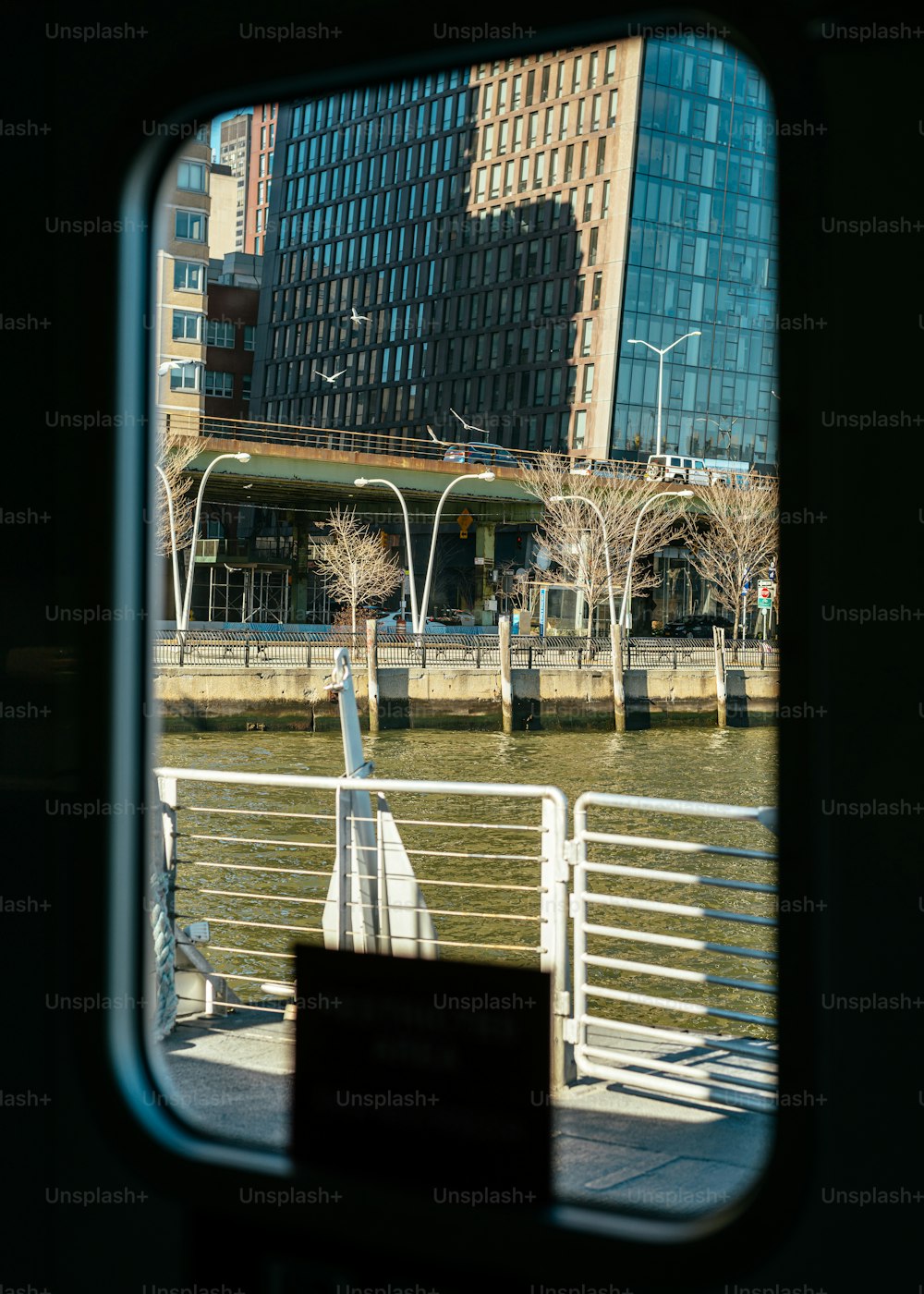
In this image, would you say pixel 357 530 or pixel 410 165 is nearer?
pixel 357 530

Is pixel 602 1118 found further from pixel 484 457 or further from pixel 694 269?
pixel 694 269

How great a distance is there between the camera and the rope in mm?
4297

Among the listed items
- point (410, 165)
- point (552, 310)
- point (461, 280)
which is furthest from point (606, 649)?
point (410, 165)

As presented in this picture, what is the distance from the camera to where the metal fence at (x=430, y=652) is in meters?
28.4

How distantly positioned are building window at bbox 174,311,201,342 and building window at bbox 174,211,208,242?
7.80 ft

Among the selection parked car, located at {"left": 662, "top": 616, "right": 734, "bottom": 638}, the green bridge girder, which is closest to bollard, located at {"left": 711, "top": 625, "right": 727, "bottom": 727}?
the green bridge girder

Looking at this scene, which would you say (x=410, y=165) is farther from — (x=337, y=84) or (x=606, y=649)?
(x=337, y=84)

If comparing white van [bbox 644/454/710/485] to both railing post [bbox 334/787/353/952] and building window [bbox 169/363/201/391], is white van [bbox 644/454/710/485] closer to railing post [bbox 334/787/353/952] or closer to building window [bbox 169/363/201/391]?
building window [bbox 169/363/201/391]

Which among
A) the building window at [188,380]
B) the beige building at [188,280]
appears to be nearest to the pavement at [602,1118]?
the beige building at [188,280]

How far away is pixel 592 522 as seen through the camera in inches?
1618

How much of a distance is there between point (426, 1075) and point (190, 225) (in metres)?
47.6

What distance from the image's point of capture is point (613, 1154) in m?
3.09

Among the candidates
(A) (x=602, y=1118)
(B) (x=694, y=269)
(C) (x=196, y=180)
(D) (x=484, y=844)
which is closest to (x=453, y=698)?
(D) (x=484, y=844)

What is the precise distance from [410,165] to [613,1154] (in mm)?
70465
